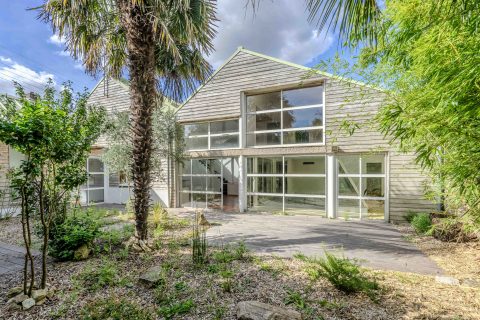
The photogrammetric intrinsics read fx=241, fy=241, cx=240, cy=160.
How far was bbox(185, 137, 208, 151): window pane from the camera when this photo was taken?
36.9 feet

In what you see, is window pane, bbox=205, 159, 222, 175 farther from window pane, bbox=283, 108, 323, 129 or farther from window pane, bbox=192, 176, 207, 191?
window pane, bbox=283, 108, 323, 129

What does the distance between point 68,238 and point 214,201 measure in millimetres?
7177

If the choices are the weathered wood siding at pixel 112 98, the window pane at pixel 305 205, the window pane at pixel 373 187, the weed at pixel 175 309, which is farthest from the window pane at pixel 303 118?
the weathered wood siding at pixel 112 98

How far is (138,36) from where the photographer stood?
4.70 meters

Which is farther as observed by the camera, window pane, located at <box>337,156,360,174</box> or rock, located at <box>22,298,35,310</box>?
window pane, located at <box>337,156,360,174</box>

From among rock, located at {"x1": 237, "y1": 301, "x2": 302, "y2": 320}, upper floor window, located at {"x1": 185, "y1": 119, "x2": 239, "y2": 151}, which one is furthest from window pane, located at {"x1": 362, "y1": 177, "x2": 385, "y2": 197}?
rock, located at {"x1": 237, "y1": 301, "x2": 302, "y2": 320}

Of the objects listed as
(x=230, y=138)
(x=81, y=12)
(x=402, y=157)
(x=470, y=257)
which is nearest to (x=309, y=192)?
(x=402, y=157)

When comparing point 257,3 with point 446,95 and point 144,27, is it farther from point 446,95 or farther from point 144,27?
point 144,27

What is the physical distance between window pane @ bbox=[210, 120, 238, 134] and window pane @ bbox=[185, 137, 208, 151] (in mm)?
598

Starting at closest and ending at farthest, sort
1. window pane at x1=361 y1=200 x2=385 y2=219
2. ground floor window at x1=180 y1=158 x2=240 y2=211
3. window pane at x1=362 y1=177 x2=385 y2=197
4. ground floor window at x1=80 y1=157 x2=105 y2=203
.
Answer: window pane at x1=362 y1=177 x2=385 y2=197, window pane at x1=361 y1=200 x2=385 y2=219, ground floor window at x1=180 y1=158 x2=240 y2=211, ground floor window at x1=80 y1=157 x2=105 y2=203

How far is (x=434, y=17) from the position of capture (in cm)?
175

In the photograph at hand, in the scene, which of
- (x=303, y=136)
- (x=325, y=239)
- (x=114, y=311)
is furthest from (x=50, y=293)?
(x=303, y=136)

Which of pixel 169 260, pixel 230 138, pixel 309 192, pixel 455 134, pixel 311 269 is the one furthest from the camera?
pixel 230 138

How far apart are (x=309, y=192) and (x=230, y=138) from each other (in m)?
4.03
